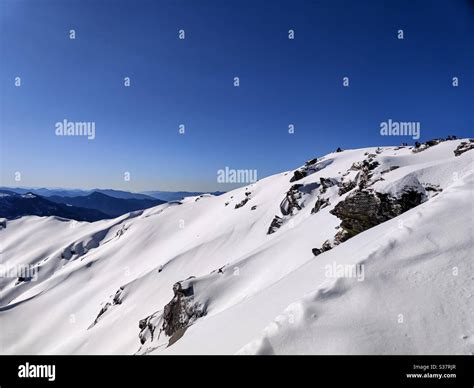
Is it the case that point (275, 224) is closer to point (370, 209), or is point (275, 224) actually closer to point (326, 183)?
point (326, 183)

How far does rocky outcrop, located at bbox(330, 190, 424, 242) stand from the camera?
16641 millimetres

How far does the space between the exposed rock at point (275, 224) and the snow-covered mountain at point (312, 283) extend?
25cm

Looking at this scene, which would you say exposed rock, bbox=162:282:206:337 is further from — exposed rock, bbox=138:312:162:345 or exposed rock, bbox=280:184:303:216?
exposed rock, bbox=280:184:303:216

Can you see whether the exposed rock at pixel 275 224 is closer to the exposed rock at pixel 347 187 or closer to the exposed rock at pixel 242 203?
the exposed rock at pixel 347 187

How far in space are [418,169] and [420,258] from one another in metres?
15.8

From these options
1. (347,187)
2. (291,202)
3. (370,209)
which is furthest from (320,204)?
(370,209)

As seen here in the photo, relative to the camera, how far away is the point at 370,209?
17328mm

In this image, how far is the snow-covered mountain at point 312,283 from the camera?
520 centimetres

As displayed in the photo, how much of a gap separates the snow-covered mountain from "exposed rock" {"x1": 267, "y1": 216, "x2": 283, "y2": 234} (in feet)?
0.82

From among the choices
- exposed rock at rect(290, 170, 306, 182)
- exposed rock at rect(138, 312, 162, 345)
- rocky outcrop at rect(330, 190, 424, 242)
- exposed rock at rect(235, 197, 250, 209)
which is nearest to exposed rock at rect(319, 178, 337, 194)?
exposed rock at rect(290, 170, 306, 182)

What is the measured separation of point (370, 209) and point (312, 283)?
433 inches

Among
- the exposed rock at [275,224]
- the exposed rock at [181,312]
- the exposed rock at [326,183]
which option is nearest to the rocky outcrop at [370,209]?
the exposed rock at [181,312]

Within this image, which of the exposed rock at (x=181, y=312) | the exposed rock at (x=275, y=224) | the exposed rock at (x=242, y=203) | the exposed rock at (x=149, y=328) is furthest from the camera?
the exposed rock at (x=242, y=203)
